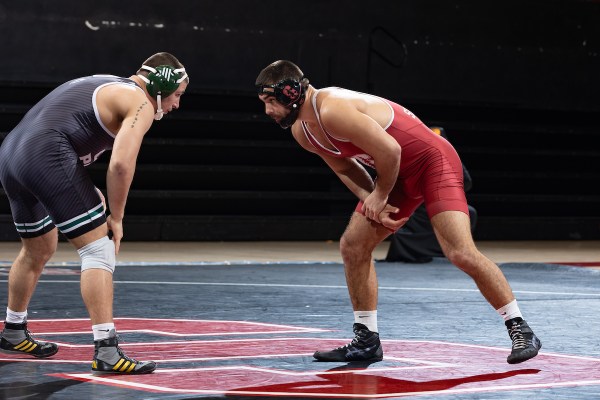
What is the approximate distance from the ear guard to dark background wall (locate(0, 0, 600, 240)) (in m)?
8.61

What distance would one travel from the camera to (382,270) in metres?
9.89

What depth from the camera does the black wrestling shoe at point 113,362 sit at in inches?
175

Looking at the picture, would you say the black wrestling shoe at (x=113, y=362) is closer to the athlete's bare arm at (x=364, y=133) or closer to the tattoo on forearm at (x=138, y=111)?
the tattoo on forearm at (x=138, y=111)

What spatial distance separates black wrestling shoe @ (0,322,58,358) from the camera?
16.2 ft

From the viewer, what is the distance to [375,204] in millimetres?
4883

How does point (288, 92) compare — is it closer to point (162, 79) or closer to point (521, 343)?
point (162, 79)

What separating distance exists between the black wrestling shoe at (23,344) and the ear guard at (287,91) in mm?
1447

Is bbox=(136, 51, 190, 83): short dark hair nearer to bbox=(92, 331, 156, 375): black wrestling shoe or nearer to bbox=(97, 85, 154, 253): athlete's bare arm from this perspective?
bbox=(97, 85, 154, 253): athlete's bare arm

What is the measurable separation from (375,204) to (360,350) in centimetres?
65

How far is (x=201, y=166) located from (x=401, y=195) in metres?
8.92

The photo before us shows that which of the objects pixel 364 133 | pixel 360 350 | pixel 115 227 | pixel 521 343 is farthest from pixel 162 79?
pixel 521 343

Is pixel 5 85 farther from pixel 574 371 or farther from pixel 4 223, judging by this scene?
pixel 574 371

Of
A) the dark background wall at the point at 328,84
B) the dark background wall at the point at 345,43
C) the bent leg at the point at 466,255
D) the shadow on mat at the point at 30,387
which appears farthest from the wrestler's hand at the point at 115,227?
the dark background wall at the point at 345,43

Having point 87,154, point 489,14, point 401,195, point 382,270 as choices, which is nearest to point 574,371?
point 401,195
